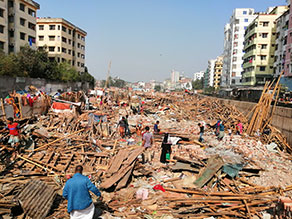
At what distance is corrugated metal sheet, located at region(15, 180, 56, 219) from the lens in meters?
5.00

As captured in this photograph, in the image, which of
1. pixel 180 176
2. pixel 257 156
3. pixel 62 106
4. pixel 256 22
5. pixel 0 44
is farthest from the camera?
pixel 256 22

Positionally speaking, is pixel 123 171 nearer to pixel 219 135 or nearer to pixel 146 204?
pixel 146 204

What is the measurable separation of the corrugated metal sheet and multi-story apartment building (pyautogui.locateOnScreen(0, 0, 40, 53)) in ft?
99.3

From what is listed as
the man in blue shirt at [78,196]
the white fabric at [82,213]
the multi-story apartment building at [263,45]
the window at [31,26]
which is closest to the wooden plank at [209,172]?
the white fabric at [82,213]

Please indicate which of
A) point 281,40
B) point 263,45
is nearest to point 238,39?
point 263,45

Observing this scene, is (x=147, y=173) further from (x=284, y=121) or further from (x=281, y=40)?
(x=281, y=40)

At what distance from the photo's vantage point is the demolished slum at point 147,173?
5.36 meters

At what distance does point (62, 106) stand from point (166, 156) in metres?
9.21

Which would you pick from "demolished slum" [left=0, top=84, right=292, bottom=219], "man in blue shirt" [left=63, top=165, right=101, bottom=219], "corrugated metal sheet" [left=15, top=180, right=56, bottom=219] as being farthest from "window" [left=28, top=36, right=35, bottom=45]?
"man in blue shirt" [left=63, top=165, right=101, bottom=219]

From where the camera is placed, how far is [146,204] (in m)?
5.80

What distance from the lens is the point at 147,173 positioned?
7.34m

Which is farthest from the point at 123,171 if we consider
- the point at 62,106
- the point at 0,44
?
the point at 0,44

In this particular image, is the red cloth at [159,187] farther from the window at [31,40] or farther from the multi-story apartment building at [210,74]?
the multi-story apartment building at [210,74]

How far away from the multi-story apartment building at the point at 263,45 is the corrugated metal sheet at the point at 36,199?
4694 centimetres
